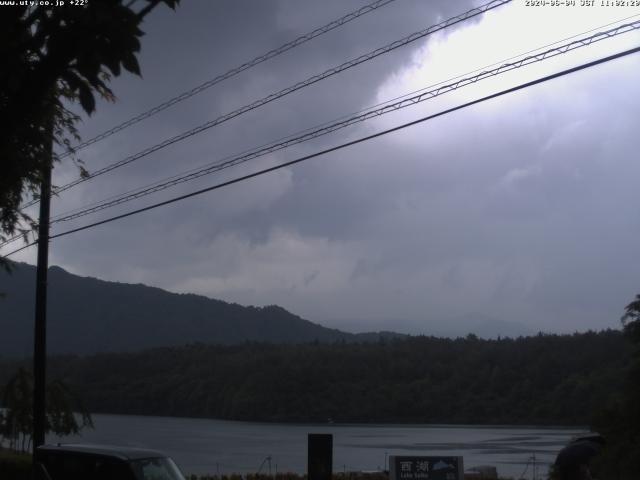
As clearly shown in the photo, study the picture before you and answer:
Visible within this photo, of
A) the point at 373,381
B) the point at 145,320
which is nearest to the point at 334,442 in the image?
the point at 373,381

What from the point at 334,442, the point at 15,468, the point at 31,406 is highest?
the point at 31,406

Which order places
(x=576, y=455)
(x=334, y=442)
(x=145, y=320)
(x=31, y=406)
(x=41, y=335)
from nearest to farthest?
(x=576, y=455), (x=41, y=335), (x=31, y=406), (x=334, y=442), (x=145, y=320)

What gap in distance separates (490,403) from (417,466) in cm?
3511

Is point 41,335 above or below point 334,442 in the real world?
above

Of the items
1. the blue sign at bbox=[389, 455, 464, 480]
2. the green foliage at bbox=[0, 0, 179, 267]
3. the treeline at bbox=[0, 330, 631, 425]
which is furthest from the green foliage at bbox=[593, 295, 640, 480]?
the green foliage at bbox=[0, 0, 179, 267]

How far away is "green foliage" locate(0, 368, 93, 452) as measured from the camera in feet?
75.9

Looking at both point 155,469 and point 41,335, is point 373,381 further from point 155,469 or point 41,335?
point 155,469

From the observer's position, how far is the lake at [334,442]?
30.2 meters

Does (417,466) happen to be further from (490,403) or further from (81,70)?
(490,403)

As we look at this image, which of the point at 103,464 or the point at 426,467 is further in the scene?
the point at 426,467

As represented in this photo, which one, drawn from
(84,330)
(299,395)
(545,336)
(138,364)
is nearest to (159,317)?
(84,330)

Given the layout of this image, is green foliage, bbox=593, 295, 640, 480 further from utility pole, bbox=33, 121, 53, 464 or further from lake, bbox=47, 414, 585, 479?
utility pole, bbox=33, 121, 53, 464

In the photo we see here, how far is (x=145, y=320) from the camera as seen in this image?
13438cm

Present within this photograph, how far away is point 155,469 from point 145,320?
12548 centimetres
